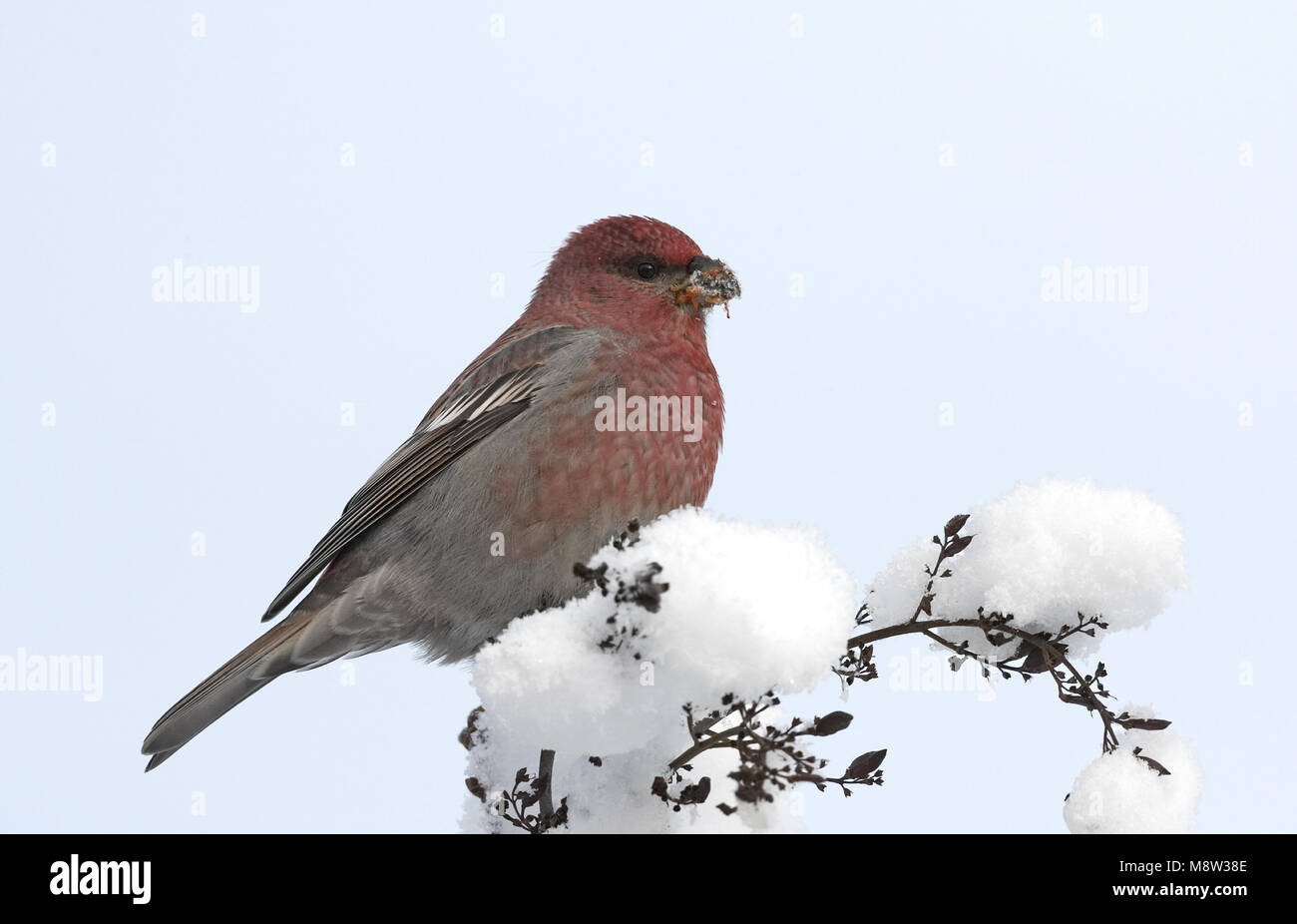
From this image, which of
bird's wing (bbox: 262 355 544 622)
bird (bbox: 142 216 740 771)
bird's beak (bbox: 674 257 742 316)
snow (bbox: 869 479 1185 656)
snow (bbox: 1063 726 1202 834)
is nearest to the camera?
snow (bbox: 1063 726 1202 834)

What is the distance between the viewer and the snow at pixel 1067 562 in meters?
3.63

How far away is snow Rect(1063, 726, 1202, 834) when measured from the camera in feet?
11.3

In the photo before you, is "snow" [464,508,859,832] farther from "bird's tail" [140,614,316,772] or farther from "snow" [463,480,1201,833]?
"bird's tail" [140,614,316,772]

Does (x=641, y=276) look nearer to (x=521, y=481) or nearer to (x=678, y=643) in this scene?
(x=521, y=481)

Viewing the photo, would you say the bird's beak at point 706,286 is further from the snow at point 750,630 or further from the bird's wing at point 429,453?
the snow at point 750,630

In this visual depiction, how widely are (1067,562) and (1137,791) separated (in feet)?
2.20

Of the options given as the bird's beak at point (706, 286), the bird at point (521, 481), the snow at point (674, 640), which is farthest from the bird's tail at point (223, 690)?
the bird's beak at point (706, 286)

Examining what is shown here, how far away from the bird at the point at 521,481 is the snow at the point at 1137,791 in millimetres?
1845

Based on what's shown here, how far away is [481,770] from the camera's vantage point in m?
4.34

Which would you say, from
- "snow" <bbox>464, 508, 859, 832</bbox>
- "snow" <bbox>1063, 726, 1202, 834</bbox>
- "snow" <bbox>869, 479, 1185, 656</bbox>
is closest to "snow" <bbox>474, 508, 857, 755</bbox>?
"snow" <bbox>464, 508, 859, 832</bbox>

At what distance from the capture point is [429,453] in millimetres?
5055
